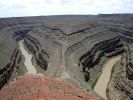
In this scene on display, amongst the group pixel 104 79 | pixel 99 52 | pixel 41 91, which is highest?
pixel 41 91

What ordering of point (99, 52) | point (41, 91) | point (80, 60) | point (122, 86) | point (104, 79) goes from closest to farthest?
point (41, 91), point (122, 86), point (104, 79), point (80, 60), point (99, 52)

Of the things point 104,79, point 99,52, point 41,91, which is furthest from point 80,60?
point 41,91

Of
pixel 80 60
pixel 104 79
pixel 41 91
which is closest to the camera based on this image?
pixel 41 91

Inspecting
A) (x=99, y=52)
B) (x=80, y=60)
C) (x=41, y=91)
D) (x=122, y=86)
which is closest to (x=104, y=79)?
(x=80, y=60)

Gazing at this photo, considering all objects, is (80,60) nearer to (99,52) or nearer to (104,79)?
(104,79)

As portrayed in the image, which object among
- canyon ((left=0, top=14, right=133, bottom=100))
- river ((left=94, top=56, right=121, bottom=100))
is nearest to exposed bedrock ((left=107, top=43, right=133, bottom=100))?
canyon ((left=0, top=14, right=133, bottom=100))

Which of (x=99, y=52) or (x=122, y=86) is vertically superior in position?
(x=122, y=86)

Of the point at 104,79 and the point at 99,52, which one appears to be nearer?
the point at 104,79

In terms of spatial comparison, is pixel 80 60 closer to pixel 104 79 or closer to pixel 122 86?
pixel 104 79

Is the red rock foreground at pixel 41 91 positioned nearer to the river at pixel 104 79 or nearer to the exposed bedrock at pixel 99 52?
the river at pixel 104 79
